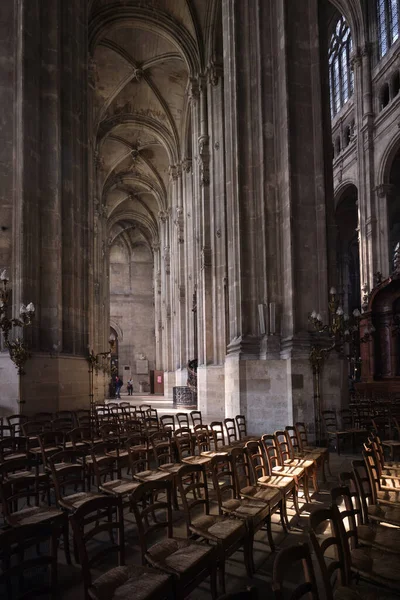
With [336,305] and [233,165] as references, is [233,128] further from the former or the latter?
[336,305]

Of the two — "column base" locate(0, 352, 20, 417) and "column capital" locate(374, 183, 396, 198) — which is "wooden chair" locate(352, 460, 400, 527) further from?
"column capital" locate(374, 183, 396, 198)

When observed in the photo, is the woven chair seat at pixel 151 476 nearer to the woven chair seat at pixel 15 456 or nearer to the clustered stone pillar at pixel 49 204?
the woven chair seat at pixel 15 456

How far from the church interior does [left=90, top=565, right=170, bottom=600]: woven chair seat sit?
20mm

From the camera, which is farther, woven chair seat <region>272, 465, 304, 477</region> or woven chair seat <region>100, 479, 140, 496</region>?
woven chair seat <region>272, 465, 304, 477</region>

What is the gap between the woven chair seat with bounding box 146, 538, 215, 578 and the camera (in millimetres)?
4008

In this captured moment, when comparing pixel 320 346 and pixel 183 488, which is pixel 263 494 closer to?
pixel 183 488

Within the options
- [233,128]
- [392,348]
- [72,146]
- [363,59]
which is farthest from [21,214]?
[363,59]

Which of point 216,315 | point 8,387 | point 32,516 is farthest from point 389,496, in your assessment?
point 216,315

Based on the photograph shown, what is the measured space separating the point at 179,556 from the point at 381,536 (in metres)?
1.85

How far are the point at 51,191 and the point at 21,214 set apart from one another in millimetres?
1526

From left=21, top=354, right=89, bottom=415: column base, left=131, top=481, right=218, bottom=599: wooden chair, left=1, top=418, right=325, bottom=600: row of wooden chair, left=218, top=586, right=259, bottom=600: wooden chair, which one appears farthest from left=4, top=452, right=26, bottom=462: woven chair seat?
left=218, top=586, right=259, bottom=600: wooden chair

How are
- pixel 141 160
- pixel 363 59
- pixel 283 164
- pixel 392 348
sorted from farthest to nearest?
1. pixel 141 160
2. pixel 363 59
3. pixel 392 348
4. pixel 283 164

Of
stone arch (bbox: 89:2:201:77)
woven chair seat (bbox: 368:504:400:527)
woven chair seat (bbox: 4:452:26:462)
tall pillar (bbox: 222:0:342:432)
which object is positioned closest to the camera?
woven chair seat (bbox: 368:504:400:527)

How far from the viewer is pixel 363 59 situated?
27203 mm
